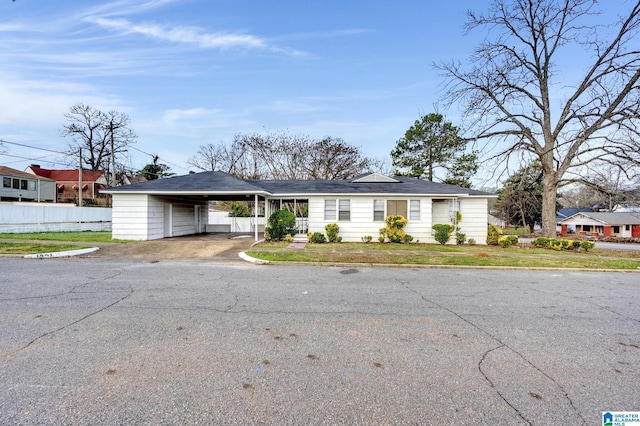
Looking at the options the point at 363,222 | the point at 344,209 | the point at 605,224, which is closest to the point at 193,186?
the point at 344,209

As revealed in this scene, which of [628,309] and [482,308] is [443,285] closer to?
[482,308]

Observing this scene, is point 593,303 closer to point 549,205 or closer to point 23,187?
point 549,205

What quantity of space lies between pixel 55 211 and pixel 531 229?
47230 millimetres

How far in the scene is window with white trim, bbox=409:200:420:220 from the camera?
1775cm

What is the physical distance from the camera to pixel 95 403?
2490 mm

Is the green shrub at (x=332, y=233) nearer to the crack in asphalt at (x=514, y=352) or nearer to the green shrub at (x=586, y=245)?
the crack in asphalt at (x=514, y=352)

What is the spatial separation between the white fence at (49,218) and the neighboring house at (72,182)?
28494mm

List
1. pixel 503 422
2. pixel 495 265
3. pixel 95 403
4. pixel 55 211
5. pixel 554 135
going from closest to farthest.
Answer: pixel 503 422
pixel 95 403
pixel 495 265
pixel 554 135
pixel 55 211

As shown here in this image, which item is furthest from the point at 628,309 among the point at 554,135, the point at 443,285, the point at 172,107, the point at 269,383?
the point at 172,107

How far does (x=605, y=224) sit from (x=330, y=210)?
146ft

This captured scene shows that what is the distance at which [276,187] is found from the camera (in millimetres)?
19906

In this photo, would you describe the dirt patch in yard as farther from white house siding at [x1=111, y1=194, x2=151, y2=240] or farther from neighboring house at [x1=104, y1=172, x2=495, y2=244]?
neighboring house at [x1=104, y1=172, x2=495, y2=244]

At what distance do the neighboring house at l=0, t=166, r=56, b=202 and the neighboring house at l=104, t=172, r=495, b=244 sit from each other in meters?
33.9

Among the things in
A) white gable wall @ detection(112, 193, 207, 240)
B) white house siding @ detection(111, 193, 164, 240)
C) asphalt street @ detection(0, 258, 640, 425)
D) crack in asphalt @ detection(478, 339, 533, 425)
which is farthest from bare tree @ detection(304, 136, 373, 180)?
crack in asphalt @ detection(478, 339, 533, 425)
